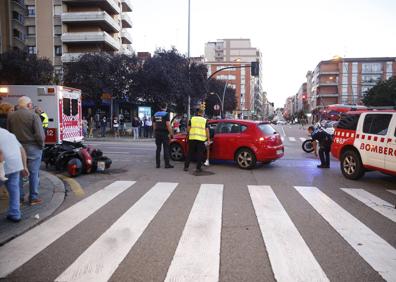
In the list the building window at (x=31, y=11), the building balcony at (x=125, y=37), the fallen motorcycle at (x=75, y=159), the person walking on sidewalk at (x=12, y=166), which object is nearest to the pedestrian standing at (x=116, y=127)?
the fallen motorcycle at (x=75, y=159)

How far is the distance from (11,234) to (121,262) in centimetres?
188

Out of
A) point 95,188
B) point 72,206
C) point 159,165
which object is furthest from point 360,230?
point 159,165

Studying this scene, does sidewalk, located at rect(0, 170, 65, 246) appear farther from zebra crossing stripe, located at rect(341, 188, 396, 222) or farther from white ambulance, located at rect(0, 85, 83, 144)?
zebra crossing stripe, located at rect(341, 188, 396, 222)

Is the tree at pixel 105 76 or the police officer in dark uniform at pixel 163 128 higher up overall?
the tree at pixel 105 76

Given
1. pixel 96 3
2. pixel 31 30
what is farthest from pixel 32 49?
pixel 96 3

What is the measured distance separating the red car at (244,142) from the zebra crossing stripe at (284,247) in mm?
4113

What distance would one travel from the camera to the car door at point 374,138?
8.29m

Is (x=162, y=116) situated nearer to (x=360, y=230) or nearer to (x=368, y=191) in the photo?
(x=368, y=191)

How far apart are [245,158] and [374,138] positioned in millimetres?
3617

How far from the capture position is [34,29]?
4706 cm

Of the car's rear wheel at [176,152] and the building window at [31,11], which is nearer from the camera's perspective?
the car's rear wheel at [176,152]

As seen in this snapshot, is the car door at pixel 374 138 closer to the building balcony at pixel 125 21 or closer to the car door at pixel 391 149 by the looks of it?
the car door at pixel 391 149

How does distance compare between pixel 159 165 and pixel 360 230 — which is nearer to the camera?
pixel 360 230

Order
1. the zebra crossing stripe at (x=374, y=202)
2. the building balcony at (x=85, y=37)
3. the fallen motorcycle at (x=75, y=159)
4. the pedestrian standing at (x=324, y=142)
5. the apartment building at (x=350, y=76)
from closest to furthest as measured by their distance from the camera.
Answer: the zebra crossing stripe at (x=374, y=202) < the fallen motorcycle at (x=75, y=159) < the pedestrian standing at (x=324, y=142) < the building balcony at (x=85, y=37) < the apartment building at (x=350, y=76)
